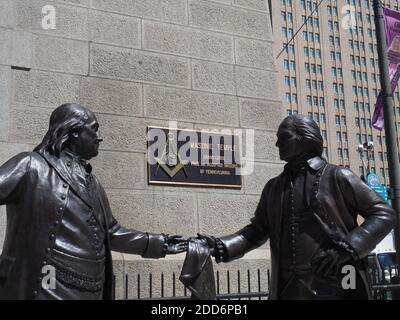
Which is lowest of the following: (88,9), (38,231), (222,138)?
(38,231)

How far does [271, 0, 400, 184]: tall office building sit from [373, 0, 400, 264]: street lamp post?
7060cm

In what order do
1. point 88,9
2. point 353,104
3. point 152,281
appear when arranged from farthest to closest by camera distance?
point 353,104 < point 88,9 < point 152,281

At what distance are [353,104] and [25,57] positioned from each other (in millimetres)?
84339

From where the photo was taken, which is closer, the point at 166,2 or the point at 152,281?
the point at 152,281

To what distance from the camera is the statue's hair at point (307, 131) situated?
13.3 ft

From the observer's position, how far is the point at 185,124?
6.86 metres

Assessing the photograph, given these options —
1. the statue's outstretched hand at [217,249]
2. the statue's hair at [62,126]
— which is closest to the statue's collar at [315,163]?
the statue's outstretched hand at [217,249]

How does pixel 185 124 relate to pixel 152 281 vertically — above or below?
above

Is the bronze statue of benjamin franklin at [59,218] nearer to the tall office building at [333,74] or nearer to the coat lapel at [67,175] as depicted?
the coat lapel at [67,175]

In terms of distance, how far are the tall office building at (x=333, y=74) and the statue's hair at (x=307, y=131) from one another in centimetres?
7757

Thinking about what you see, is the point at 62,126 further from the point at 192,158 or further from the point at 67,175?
the point at 192,158

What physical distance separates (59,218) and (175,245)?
41.9 inches
